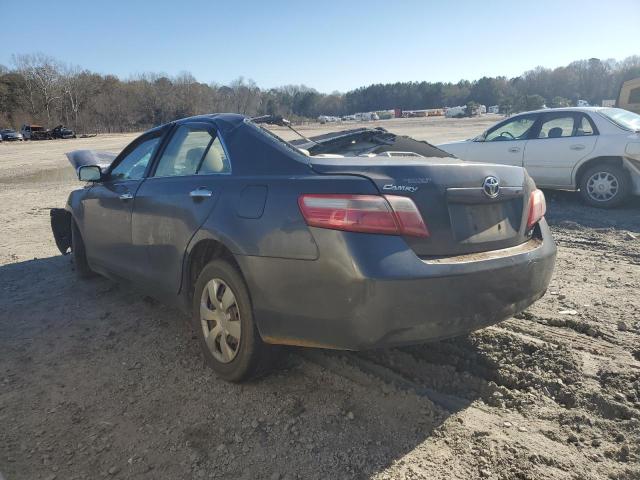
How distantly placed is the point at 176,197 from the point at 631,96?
51.7 ft

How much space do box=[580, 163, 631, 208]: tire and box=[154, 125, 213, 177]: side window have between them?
7.02 m

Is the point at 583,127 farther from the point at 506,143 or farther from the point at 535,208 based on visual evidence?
the point at 535,208

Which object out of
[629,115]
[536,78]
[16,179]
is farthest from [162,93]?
[629,115]

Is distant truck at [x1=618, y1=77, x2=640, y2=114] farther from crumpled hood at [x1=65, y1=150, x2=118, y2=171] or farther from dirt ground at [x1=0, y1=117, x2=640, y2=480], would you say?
crumpled hood at [x1=65, y1=150, x2=118, y2=171]

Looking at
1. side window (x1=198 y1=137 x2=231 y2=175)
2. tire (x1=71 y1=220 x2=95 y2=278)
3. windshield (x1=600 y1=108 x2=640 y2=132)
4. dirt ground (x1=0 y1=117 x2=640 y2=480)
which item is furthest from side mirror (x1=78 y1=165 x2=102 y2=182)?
windshield (x1=600 y1=108 x2=640 y2=132)

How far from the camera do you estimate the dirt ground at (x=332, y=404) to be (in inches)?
95.3

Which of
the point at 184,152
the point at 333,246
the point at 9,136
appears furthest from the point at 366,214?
the point at 9,136

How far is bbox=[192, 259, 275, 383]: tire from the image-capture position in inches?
114

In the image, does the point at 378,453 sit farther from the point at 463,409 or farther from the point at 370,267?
the point at 370,267

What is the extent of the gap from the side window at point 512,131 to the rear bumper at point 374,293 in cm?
721

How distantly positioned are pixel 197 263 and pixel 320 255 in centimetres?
121

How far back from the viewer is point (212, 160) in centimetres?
341

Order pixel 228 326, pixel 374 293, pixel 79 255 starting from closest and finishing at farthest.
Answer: pixel 374 293
pixel 228 326
pixel 79 255

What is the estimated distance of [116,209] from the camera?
4336 millimetres
